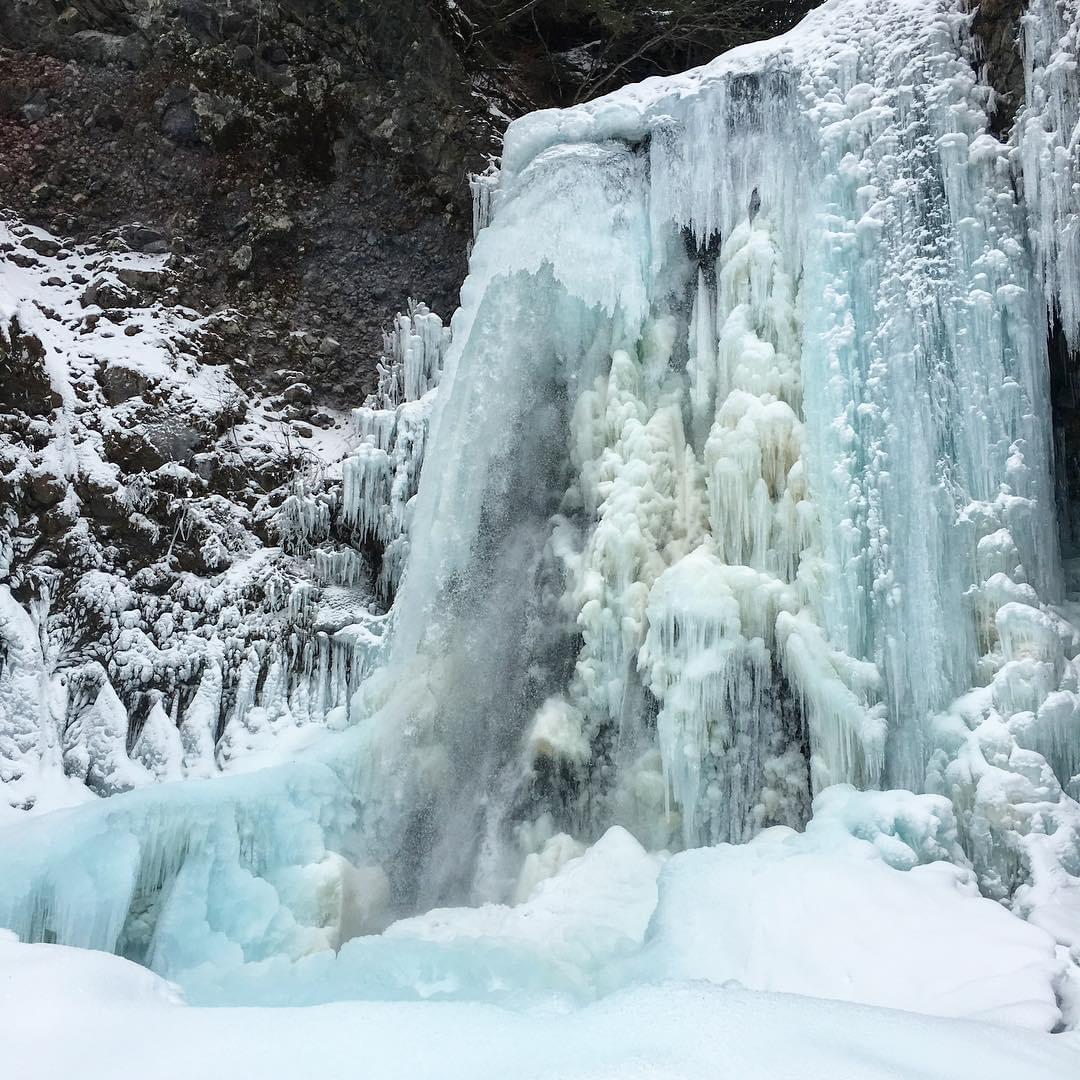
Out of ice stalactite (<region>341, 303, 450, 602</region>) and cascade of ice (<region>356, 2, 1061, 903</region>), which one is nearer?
cascade of ice (<region>356, 2, 1061, 903</region>)

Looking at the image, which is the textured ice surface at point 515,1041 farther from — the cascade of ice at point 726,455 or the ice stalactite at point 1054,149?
the ice stalactite at point 1054,149

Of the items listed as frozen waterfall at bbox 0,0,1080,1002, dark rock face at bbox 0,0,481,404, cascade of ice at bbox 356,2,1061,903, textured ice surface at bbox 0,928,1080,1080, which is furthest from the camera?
dark rock face at bbox 0,0,481,404

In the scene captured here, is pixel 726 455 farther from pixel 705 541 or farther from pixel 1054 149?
pixel 1054 149

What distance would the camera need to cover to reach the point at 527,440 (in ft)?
19.8

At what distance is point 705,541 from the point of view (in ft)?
17.2

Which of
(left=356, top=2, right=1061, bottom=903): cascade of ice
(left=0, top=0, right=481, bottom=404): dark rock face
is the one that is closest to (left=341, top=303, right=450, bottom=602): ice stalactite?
(left=356, top=2, right=1061, bottom=903): cascade of ice

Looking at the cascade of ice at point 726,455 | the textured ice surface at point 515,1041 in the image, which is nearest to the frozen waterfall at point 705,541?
the cascade of ice at point 726,455

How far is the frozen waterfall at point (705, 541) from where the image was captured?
425 centimetres

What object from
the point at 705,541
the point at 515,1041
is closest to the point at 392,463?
the point at 705,541

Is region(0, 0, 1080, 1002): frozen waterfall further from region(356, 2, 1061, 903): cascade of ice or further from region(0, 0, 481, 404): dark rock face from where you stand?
region(0, 0, 481, 404): dark rock face

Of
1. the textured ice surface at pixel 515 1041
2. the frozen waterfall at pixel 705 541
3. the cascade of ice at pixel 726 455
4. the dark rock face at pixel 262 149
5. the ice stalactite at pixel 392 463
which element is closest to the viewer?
the textured ice surface at pixel 515 1041

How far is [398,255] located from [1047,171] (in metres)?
5.76

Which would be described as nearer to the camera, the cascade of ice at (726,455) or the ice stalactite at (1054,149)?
the ice stalactite at (1054,149)

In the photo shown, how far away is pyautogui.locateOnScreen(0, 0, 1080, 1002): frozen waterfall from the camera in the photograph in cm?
425
